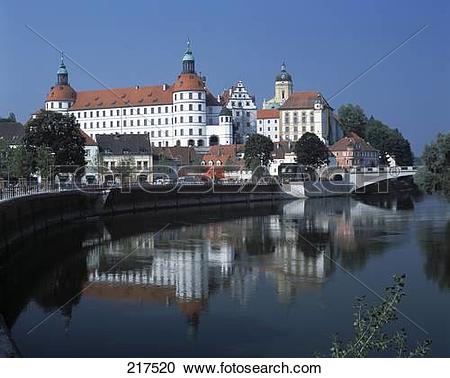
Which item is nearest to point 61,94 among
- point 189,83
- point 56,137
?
point 189,83

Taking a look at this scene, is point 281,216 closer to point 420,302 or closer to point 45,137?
point 45,137

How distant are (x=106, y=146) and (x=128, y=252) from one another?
64.0 metres

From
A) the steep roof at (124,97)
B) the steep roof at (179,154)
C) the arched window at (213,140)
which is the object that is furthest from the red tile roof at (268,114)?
the steep roof at (179,154)

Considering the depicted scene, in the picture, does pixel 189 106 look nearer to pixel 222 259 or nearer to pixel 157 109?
pixel 157 109

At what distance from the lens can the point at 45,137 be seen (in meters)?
56.9

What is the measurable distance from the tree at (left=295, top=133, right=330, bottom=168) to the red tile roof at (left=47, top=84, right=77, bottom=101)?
56.8 m

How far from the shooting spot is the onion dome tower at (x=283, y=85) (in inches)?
6299

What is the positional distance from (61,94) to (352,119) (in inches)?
2197

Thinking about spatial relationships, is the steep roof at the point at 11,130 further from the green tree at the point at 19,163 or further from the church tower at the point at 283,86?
the church tower at the point at 283,86

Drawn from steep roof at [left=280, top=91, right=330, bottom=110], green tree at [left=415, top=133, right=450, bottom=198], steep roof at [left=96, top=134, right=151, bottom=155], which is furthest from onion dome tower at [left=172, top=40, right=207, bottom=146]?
green tree at [left=415, top=133, right=450, bottom=198]

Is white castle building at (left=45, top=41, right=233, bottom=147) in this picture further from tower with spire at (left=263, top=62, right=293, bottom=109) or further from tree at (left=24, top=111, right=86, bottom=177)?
tree at (left=24, top=111, right=86, bottom=177)

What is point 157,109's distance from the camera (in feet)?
426
